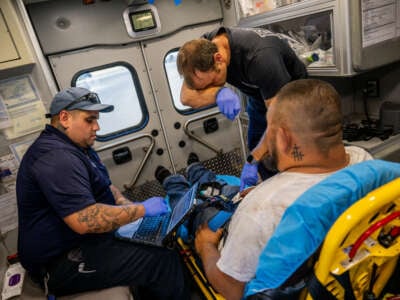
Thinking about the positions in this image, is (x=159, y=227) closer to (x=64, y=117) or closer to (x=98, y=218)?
(x=98, y=218)

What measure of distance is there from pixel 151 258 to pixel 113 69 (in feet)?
6.48

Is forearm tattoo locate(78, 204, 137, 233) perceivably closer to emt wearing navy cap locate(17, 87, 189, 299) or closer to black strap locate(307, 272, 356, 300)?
emt wearing navy cap locate(17, 87, 189, 299)

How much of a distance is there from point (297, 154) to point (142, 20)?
237 centimetres

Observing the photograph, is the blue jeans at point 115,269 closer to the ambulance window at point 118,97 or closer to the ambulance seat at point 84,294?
the ambulance seat at point 84,294

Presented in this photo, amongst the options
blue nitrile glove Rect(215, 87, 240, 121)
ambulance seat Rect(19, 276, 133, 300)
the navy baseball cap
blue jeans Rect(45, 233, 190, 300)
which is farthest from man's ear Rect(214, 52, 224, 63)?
ambulance seat Rect(19, 276, 133, 300)

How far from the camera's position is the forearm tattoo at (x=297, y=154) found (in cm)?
101

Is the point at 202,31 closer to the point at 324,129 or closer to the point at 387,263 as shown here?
the point at 324,129

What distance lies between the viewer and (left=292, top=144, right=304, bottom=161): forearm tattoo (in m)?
1.01

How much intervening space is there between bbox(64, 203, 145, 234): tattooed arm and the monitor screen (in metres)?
1.87

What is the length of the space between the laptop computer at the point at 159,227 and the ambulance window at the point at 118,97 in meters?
1.20

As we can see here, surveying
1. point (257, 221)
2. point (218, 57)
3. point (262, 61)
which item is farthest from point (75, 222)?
point (262, 61)

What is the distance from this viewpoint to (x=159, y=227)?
212 centimetres

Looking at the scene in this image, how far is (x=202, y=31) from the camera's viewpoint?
3090 mm

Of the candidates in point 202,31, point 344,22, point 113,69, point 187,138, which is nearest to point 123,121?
point 113,69
